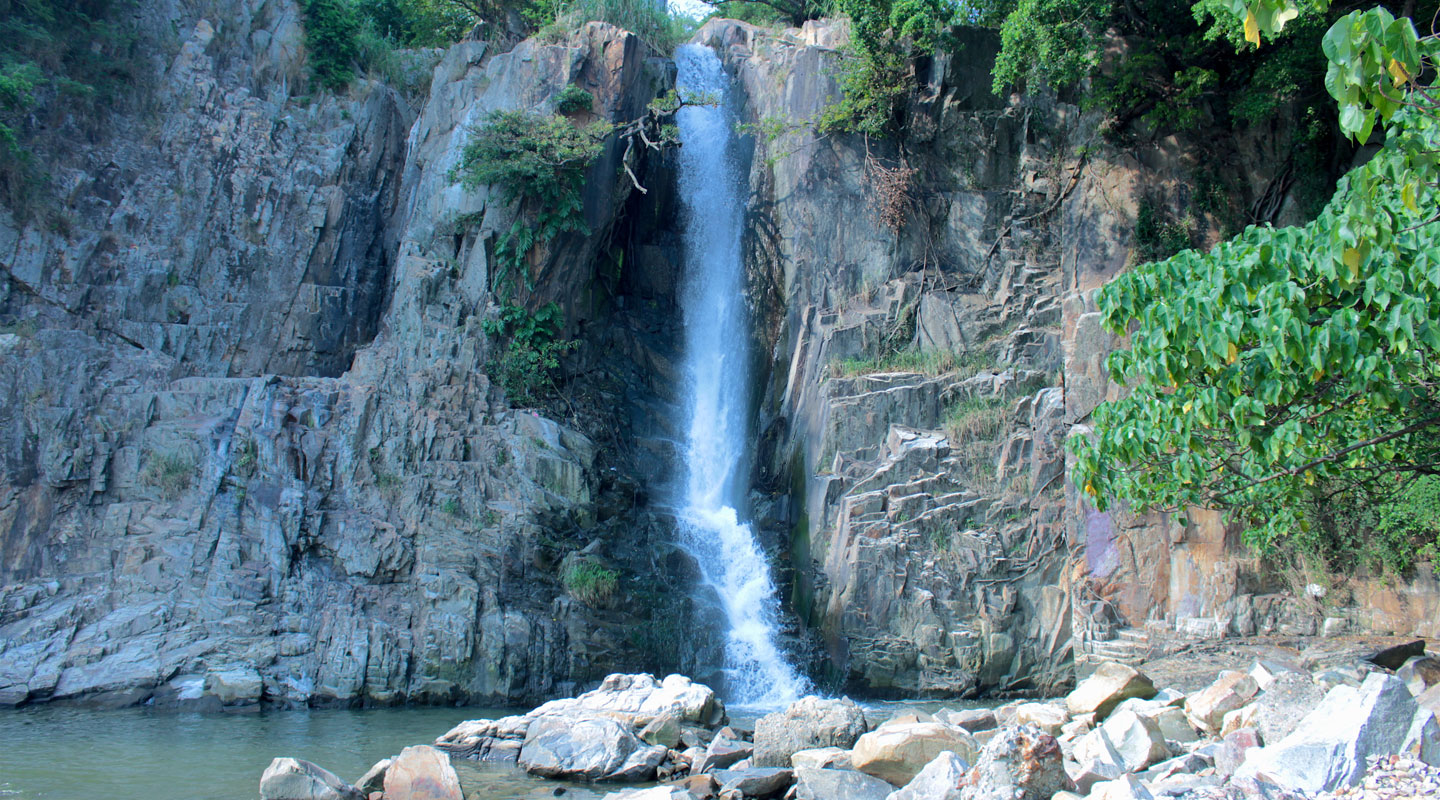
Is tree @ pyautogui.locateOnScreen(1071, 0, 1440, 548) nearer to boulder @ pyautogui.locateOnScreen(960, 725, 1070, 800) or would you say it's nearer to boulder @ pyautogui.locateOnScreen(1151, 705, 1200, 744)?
boulder @ pyautogui.locateOnScreen(1151, 705, 1200, 744)

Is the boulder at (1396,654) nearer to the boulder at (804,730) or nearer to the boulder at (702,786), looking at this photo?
the boulder at (804,730)

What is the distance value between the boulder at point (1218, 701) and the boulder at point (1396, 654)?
9.19 feet

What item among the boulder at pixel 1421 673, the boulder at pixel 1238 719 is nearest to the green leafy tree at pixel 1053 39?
the boulder at pixel 1421 673

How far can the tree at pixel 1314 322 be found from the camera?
4.70 m

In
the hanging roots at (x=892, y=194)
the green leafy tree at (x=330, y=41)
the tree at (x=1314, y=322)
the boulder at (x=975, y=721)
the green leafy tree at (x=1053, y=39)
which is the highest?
the green leafy tree at (x=330, y=41)

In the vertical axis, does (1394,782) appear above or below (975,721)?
above

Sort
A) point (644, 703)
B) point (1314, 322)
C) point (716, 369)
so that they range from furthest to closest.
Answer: point (716, 369) < point (644, 703) < point (1314, 322)

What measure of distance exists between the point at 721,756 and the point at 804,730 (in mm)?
1053

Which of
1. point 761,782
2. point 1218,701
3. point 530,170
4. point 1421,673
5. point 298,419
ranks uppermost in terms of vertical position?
point 530,170

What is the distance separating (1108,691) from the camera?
10.4 meters

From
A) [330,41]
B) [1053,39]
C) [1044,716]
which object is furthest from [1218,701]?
[330,41]

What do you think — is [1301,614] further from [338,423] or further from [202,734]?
[338,423]

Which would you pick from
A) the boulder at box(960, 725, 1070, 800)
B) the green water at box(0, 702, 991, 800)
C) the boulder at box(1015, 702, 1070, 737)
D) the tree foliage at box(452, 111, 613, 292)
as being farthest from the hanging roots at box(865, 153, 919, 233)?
the boulder at box(960, 725, 1070, 800)

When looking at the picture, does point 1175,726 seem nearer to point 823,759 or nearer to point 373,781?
point 823,759
